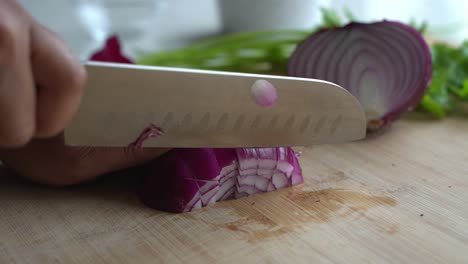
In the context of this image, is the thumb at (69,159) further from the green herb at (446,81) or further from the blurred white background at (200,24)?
the blurred white background at (200,24)

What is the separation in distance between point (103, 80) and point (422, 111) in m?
1.05

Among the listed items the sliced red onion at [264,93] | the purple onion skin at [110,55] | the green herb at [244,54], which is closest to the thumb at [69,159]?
the sliced red onion at [264,93]

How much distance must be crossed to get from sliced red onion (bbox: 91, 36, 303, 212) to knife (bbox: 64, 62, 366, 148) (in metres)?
0.03

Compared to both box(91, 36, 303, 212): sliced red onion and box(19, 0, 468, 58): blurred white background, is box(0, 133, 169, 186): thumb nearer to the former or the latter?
box(91, 36, 303, 212): sliced red onion

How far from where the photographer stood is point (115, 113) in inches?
40.9

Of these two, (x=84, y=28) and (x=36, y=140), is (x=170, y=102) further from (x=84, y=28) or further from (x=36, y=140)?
(x=84, y=28)

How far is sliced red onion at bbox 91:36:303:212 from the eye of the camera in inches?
Result: 44.4

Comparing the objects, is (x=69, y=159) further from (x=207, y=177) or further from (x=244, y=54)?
(x=244, y=54)

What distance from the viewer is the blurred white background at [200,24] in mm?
2377

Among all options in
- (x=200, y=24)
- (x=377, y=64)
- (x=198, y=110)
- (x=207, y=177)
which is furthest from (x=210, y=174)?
(x=200, y=24)

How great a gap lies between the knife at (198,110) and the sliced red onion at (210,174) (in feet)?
0.10

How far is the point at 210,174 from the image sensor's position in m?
1.13

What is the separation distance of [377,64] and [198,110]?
2.30ft

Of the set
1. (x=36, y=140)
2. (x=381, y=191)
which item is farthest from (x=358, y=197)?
(x=36, y=140)
